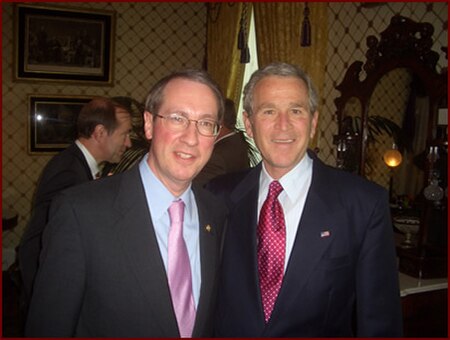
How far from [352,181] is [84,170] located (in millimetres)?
1504

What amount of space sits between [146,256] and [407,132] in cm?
192

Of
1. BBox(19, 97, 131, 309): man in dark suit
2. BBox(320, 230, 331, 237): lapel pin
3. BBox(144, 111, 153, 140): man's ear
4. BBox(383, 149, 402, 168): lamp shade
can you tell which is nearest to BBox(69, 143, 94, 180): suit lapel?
BBox(19, 97, 131, 309): man in dark suit

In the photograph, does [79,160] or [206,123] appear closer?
[206,123]

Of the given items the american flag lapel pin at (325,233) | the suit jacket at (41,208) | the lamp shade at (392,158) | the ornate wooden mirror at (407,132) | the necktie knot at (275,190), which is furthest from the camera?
the lamp shade at (392,158)

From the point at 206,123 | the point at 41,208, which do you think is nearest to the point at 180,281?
the point at 206,123

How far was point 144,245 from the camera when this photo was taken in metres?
1.27

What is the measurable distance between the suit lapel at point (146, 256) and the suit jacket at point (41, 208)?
3.43 ft

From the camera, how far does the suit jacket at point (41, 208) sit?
7.14 ft

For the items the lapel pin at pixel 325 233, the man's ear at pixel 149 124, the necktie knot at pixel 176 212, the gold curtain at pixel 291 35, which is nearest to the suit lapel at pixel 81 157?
the man's ear at pixel 149 124

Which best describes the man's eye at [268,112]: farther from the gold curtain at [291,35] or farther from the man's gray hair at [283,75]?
the gold curtain at [291,35]

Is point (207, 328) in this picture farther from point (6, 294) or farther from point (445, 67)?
point (6, 294)

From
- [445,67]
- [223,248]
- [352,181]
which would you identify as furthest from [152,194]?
[445,67]

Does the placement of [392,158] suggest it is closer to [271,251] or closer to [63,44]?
[271,251]

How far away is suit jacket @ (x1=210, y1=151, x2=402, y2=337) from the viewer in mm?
1402
